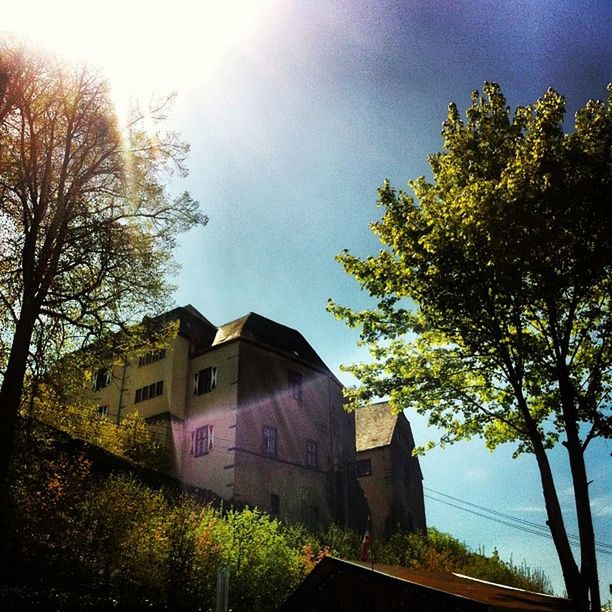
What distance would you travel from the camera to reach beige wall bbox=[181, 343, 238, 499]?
121ft

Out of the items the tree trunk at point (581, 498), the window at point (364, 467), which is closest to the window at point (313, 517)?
the window at point (364, 467)

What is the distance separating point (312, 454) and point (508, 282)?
1129 inches

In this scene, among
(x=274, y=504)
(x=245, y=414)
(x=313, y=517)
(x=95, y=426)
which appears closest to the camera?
(x=95, y=426)

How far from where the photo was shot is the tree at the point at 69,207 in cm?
2097

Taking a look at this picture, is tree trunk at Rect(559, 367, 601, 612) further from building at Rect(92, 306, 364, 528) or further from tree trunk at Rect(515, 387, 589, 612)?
building at Rect(92, 306, 364, 528)

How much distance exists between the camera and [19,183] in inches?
850

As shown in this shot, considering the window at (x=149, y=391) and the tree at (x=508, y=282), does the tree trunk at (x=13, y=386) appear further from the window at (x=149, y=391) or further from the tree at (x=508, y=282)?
the window at (x=149, y=391)

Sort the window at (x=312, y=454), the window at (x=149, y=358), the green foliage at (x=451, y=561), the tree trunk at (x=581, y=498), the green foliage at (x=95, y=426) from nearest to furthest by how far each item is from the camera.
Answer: the tree trunk at (x=581, y=498) → the green foliage at (x=95, y=426) → the green foliage at (x=451, y=561) → the window at (x=149, y=358) → the window at (x=312, y=454)

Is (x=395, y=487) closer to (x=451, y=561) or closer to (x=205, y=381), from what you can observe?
Answer: (x=451, y=561)

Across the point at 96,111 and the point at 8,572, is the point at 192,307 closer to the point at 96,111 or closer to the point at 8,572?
the point at 96,111

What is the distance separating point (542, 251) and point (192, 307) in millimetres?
33613

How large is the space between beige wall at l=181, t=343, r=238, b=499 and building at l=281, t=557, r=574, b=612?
20.7 m

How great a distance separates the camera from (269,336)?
45438mm

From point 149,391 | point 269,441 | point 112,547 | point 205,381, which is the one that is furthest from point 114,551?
point 149,391
